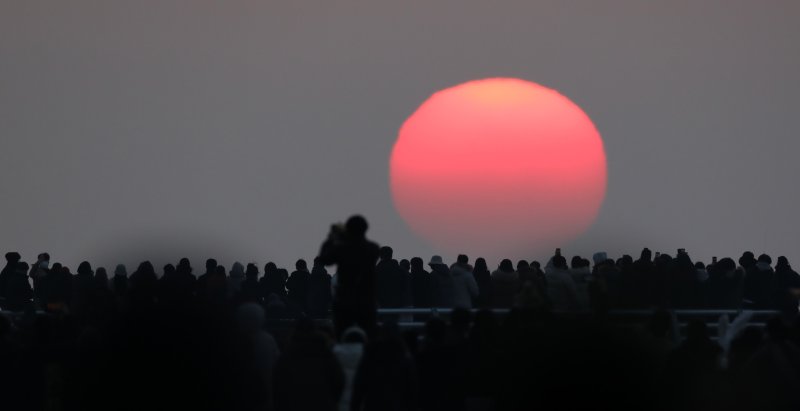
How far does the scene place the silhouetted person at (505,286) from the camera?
109ft

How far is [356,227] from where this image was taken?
2292 cm

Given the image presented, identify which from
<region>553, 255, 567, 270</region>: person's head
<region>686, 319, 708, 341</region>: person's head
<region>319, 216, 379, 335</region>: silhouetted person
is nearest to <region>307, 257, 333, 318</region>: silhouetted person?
<region>553, 255, 567, 270</region>: person's head

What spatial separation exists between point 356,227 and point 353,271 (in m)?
0.48

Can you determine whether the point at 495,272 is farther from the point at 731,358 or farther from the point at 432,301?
the point at 731,358

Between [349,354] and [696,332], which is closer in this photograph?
[349,354]

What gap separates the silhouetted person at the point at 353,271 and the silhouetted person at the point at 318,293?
1212 cm

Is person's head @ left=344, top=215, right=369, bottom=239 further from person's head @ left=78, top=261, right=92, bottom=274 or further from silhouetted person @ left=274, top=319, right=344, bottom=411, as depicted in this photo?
person's head @ left=78, top=261, right=92, bottom=274

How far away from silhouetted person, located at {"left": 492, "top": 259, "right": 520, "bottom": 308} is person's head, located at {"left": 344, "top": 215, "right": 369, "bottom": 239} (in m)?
10.4

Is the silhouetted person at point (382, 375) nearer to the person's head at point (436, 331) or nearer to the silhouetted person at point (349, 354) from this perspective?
the silhouetted person at point (349, 354)

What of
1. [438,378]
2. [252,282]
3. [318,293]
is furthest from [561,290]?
[438,378]

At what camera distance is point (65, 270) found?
1384 inches

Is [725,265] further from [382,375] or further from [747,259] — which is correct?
[382,375]

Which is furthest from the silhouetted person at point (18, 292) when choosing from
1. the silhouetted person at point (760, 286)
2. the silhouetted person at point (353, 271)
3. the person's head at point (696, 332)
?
the person's head at point (696, 332)

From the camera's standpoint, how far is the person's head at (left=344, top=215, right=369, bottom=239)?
22891mm
